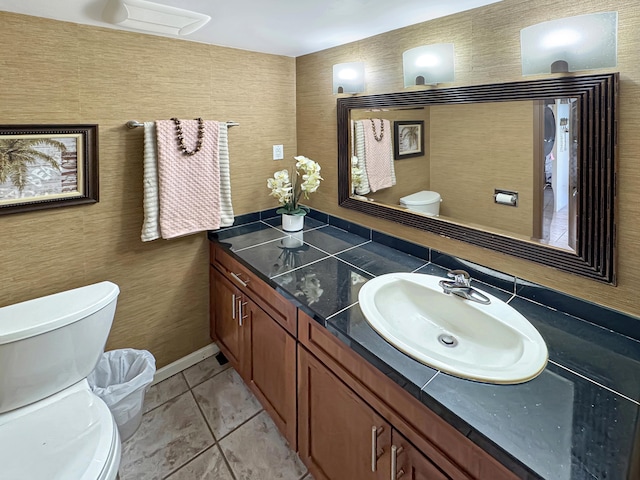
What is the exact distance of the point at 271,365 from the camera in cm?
155

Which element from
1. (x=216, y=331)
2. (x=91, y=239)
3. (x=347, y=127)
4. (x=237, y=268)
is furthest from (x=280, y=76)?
(x=216, y=331)

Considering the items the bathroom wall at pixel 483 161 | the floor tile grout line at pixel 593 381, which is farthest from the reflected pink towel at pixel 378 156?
the floor tile grout line at pixel 593 381

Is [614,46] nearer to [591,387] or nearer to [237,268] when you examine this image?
[591,387]

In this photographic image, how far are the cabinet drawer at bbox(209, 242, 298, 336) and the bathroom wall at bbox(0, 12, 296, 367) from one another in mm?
194

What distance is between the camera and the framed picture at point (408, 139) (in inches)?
60.3

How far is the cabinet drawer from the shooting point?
138 centimetres

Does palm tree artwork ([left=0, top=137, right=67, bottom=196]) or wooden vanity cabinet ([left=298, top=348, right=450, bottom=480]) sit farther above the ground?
palm tree artwork ([left=0, top=137, right=67, bottom=196])

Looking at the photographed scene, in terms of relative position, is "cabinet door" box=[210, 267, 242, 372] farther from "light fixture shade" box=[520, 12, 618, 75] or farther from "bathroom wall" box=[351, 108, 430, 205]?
"light fixture shade" box=[520, 12, 618, 75]

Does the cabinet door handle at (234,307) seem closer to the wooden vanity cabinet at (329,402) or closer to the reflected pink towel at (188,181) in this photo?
the wooden vanity cabinet at (329,402)

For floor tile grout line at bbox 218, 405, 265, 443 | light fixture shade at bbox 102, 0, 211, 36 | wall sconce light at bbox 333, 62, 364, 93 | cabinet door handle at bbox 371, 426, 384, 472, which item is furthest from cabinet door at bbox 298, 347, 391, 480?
light fixture shade at bbox 102, 0, 211, 36

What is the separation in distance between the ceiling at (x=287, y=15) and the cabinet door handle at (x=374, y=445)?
1437 millimetres

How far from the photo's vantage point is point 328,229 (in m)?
2.08

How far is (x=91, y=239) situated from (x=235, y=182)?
31.5 inches

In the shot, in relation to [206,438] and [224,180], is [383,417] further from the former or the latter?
[224,180]
